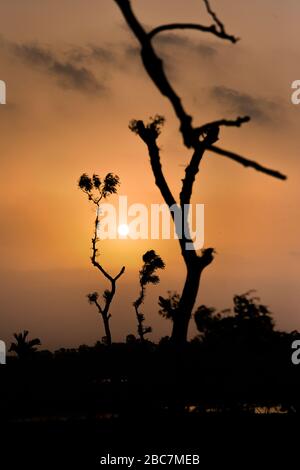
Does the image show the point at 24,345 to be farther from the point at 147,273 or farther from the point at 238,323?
the point at 238,323

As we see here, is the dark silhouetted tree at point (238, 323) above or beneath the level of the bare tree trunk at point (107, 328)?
beneath

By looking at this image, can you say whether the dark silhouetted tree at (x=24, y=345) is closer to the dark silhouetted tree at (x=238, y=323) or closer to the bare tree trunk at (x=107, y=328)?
the bare tree trunk at (x=107, y=328)

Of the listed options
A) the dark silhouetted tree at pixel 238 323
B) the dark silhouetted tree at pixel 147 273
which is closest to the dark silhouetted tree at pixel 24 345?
the dark silhouetted tree at pixel 147 273

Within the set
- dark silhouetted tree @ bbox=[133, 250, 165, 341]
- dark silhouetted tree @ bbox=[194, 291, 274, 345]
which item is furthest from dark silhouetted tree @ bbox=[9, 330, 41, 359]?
dark silhouetted tree @ bbox=[194, 291, 274, 345]

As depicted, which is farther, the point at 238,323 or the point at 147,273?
the point at 147,273

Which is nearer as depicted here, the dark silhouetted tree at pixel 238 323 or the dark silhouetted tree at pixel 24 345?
the dark silhouetted tree at pixel 238 323

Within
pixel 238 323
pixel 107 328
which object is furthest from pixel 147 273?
pixel 238 323

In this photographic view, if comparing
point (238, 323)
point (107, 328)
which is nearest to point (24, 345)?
point (107, 328)

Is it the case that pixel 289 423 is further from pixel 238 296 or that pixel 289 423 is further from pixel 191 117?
pixel 191 117

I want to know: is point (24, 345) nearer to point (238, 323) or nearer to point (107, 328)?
point (107, 328)

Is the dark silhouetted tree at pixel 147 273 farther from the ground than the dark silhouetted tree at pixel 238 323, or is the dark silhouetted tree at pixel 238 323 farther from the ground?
the dark silhouetted tree at pixel 147 273

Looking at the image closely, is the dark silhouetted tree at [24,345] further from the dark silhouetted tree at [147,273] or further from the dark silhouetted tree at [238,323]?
the dark silhouetted tree at [238,323]
